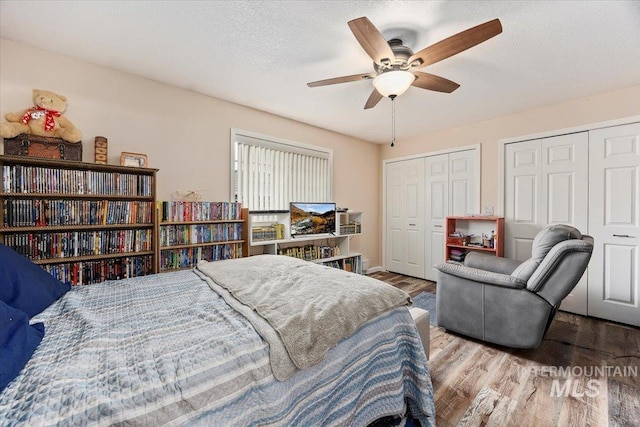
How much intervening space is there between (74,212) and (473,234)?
14.7 feet

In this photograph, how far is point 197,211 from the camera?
8.74ft

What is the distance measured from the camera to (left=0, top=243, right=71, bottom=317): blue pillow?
1229 millimetres

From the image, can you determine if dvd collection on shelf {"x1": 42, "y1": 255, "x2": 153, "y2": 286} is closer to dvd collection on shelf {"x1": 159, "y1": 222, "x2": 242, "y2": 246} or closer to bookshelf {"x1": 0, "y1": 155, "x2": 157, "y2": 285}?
bookshelf {"x1": 0, "y1": 155, "x2": 157, "y2": 285}

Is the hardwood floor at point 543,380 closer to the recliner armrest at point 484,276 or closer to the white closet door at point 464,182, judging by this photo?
the recliner armrest at point 484,276

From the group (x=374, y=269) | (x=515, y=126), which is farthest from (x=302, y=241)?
(x=515, y=126)

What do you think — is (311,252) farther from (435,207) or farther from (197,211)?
(435,207)

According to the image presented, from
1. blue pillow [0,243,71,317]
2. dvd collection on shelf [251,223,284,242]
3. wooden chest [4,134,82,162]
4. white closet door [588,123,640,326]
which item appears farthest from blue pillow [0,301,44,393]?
white closet door [588,123,640,326]

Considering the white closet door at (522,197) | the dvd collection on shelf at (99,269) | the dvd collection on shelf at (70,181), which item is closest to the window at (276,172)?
the dvd collection on shelf at (70,181)

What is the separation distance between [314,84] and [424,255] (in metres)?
3.36

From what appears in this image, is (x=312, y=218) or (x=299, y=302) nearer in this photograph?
(x=299, y=302)

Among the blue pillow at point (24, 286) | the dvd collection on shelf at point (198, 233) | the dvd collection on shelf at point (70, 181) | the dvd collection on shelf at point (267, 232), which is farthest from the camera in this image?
the dvd collection on shelf at point (267, 232)

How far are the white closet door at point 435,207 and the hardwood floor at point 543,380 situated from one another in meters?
1.79

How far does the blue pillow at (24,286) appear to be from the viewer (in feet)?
4.03

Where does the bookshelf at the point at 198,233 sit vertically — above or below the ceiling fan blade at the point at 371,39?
below
